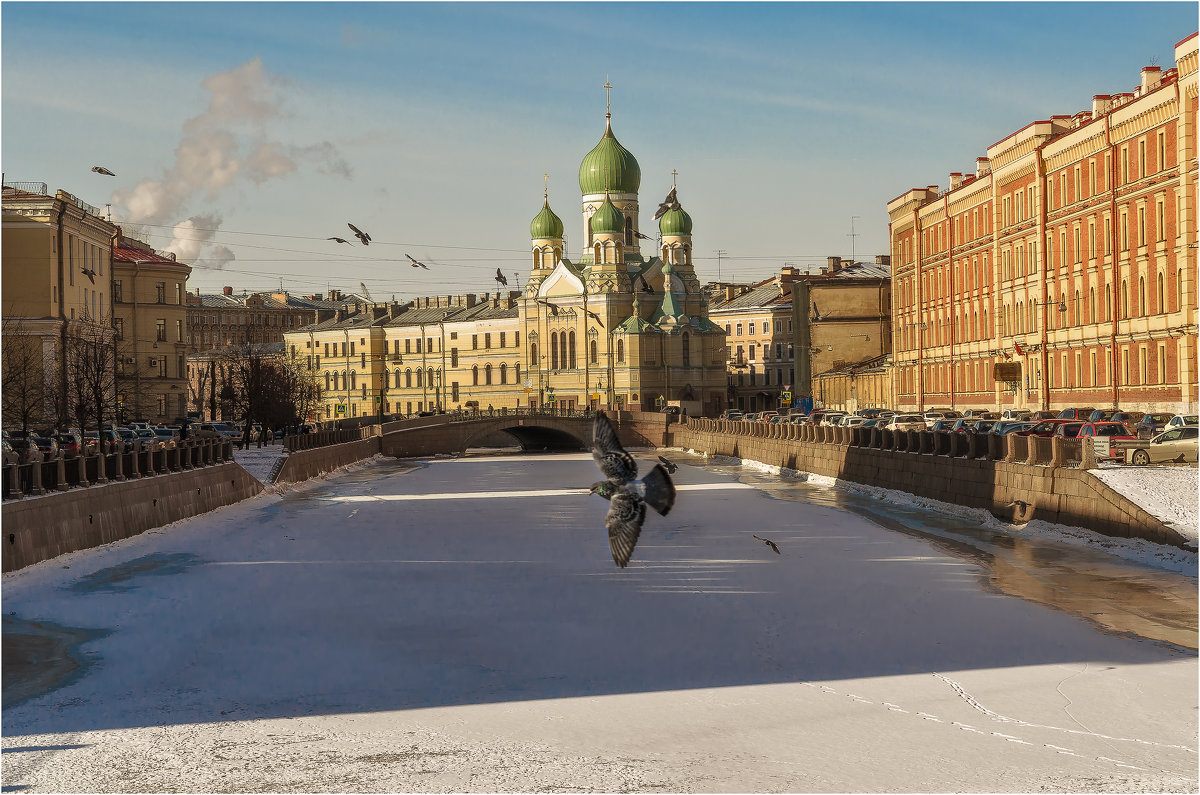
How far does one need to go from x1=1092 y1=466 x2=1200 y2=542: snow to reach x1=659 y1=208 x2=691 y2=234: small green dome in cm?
10830

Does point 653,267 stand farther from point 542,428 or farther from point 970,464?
point 970,464

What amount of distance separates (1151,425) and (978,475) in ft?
23.2

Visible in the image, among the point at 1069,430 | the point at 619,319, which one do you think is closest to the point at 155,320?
the point at 619,319

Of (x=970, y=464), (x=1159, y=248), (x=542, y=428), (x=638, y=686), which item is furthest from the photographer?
(x=542, y=428)

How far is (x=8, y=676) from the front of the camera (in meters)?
22.7

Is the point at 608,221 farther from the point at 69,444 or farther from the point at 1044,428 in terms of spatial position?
the point at 69,444

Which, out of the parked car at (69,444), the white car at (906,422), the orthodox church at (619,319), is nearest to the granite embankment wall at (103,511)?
the parked car at (69,444)

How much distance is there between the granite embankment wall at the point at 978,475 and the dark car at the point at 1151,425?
15.5ft

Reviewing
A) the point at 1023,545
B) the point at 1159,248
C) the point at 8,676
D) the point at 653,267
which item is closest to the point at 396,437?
the point at 653,267

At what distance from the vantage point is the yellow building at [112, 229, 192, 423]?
95000 millimetres

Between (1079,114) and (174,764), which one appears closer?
(174,764)

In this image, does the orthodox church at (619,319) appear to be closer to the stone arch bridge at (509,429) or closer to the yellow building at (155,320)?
the stone arch bridge at (509,429)

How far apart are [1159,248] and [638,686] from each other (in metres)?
40.8

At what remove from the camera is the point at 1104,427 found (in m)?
44.2
